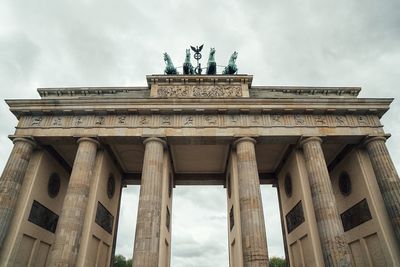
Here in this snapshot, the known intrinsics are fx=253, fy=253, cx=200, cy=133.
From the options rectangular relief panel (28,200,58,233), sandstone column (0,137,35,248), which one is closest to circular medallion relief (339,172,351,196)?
rectangular relief panel (28,200,58,233)

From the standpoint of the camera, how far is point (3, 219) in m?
14.4

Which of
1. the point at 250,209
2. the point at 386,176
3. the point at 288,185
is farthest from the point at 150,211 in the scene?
the point at 386,176

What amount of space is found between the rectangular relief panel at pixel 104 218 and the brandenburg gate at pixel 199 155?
0.08m

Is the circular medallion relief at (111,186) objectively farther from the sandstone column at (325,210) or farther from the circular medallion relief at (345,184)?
the circular medallion relief at (345,184)

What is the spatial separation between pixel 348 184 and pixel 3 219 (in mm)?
22576

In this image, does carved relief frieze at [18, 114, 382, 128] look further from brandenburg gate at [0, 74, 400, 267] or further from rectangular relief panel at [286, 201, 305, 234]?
rectangular relief panel at [286, 201, 305, 234]

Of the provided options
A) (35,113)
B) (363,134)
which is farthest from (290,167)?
(35,113)

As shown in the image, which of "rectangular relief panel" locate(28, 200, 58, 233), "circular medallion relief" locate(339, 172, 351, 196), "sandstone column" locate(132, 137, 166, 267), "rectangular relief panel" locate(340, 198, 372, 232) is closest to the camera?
"sandstone column" locate(132, 137, 166, 267)

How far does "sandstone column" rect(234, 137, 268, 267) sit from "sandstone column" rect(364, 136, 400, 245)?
7.68m

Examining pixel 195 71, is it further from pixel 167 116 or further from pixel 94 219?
pixel 94 219

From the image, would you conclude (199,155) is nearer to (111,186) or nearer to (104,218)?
(111,186)

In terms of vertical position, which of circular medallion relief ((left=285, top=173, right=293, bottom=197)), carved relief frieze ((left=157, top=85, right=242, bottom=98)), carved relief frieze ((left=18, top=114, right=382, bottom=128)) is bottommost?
circular medallion relief ((left=285, top=173, right=293, bottom=197))

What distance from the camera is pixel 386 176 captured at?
1562 cm

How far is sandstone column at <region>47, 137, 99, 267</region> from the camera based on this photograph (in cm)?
1341
